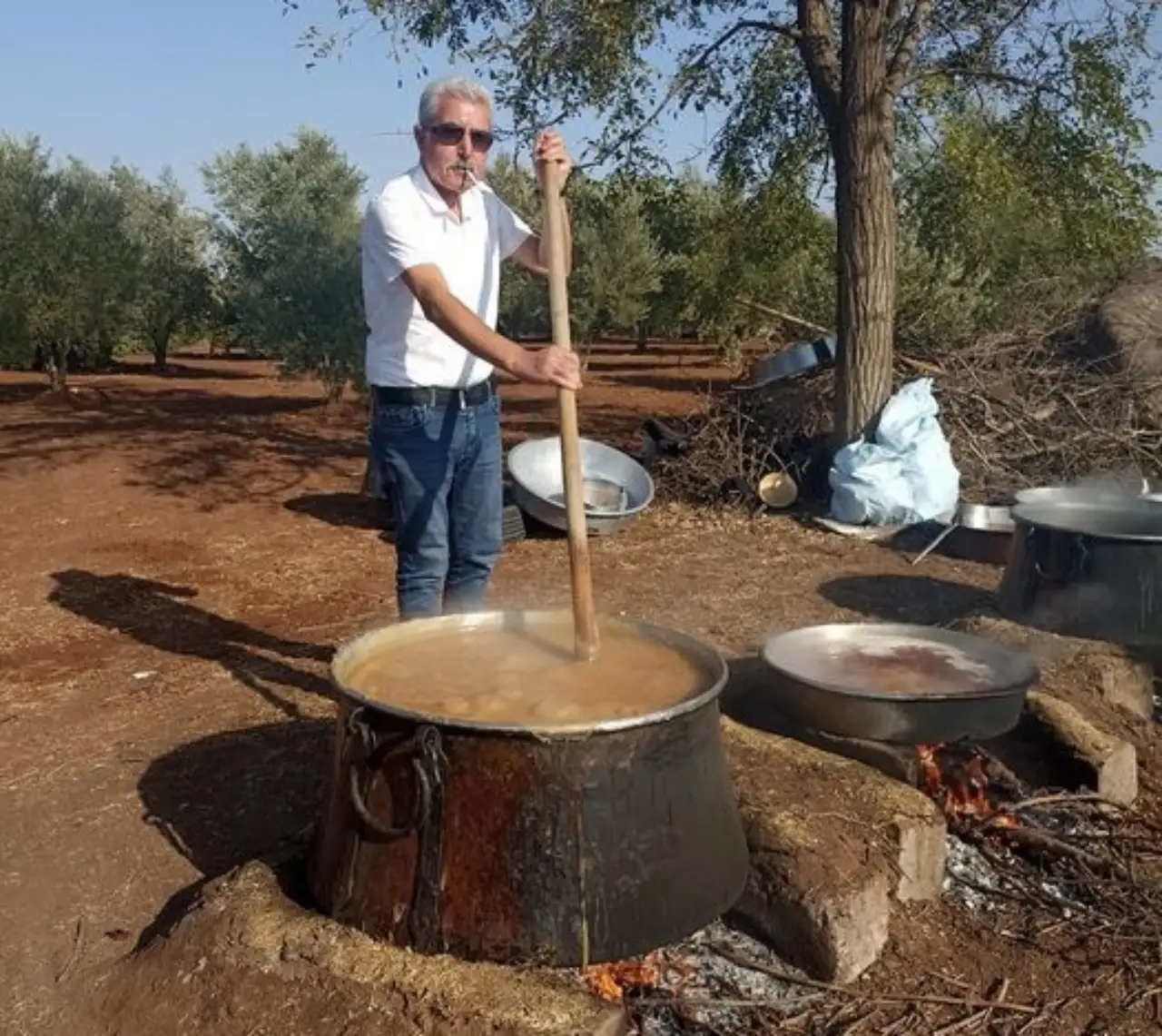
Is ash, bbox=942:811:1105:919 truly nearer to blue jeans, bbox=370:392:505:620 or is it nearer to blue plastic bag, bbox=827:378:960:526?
blue jeans, bbox=370:392:505:620

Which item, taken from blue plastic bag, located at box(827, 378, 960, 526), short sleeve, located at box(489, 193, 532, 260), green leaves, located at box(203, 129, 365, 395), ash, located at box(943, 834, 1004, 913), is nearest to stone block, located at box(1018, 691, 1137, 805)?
ash, located at box(943, 834, 1004, 913)

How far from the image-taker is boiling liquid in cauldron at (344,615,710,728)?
2.66 meters

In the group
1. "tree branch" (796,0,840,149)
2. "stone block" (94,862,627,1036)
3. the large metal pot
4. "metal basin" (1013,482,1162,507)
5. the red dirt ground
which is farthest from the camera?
"tree branch" (796,0,840,149)

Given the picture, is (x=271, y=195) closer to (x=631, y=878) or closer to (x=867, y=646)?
(x=867, y=646)

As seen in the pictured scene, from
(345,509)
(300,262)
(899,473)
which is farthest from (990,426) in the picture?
(300,262)

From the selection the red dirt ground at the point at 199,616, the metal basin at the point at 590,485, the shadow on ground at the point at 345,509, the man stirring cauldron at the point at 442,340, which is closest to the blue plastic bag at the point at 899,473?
the red dirt ground at the point at 199,616

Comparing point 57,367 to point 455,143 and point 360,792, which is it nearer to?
point 455,143

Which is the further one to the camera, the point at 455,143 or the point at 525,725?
the point at 455,143

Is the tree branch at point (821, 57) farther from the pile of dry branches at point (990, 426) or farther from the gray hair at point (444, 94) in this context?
the gray hair at point (444, 94)

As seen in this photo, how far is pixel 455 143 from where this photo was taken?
3.41 meters

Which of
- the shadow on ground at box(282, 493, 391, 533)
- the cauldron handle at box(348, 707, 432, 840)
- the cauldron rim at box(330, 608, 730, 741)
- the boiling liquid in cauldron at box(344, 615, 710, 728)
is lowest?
the shadow on ground at box(282, 493, 391, 533)

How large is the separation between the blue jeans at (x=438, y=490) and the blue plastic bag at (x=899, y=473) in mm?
3750

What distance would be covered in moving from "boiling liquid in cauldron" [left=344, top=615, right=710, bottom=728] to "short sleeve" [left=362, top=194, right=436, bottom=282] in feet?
3.34

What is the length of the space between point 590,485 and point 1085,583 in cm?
355
